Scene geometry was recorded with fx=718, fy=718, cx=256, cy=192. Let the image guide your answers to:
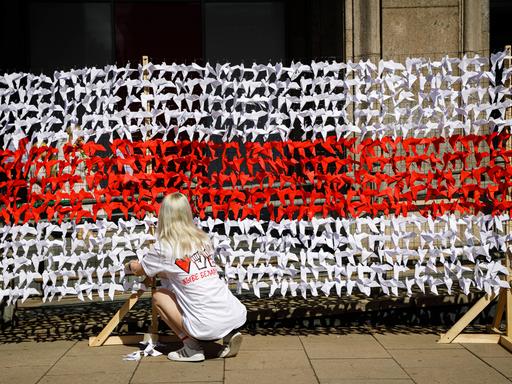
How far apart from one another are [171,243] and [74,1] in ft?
27.0

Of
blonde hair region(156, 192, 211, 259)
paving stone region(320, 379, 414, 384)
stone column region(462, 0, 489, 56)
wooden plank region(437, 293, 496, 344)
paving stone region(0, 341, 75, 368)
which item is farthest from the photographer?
stone column region(462, 0, 489, 56)

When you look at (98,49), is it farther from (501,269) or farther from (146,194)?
(501,269)

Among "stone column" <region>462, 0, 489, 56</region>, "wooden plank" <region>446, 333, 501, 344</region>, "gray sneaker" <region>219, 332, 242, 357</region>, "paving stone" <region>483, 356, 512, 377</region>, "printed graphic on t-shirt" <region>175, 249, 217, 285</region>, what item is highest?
"stone column" <region>462, 0, 489, 56</region>

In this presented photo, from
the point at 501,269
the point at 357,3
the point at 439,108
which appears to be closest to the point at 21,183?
the point at 439,108

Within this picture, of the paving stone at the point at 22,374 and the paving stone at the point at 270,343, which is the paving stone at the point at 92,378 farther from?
the paving stone at the point at 270,343

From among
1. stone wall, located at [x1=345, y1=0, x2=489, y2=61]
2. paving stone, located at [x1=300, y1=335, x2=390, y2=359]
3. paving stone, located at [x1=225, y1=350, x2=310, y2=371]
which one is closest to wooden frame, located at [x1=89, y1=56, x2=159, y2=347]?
paving stone, located at [x1=225, y1=350, x2=310, y2=371]

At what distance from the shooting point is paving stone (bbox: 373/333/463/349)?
21.0 feet

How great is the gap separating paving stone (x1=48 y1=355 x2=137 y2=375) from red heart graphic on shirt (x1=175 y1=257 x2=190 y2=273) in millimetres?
899

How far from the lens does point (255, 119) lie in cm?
632

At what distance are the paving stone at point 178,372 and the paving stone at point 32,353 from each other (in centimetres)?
88

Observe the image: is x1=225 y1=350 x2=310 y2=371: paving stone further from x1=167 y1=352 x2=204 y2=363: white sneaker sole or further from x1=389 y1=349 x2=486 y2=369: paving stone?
x1=389 y1=349 x2=486 y2=369: paving stone

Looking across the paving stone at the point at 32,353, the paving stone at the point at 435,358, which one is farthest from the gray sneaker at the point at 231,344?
the paving stone at the point at 32,353

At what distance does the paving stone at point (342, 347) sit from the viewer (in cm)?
612

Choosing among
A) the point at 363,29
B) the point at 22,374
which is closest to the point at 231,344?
the point at 22,374
